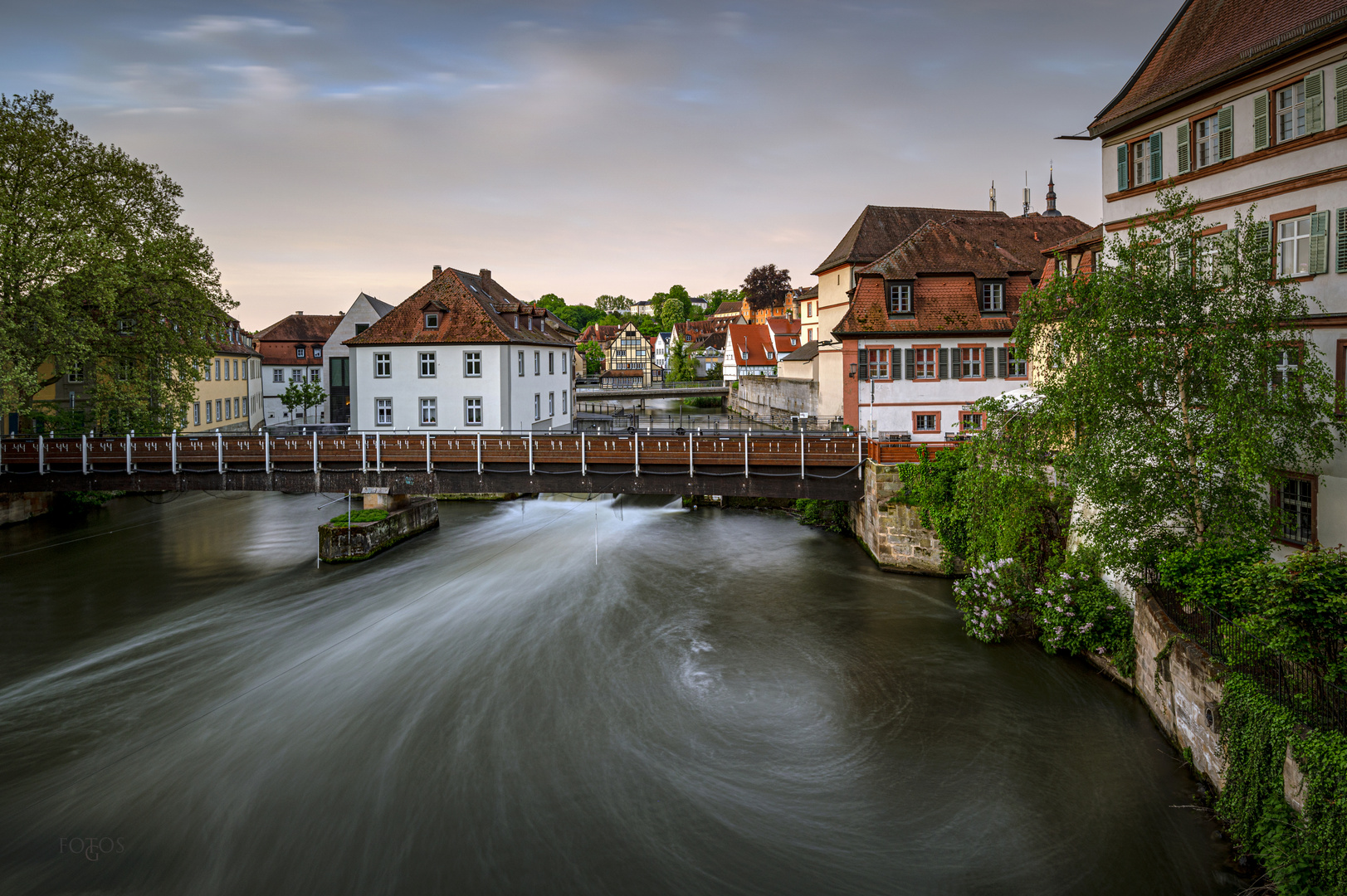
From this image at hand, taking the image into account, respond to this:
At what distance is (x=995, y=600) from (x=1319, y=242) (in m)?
9.34

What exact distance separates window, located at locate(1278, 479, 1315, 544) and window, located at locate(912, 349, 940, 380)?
60.9ft

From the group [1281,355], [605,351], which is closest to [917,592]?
[1281,355]

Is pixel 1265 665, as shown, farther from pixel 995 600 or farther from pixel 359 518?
pixel 359 518

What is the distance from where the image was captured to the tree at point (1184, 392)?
12.5 metres

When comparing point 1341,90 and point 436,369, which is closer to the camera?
point 1341,90

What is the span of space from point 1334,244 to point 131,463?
110 ft

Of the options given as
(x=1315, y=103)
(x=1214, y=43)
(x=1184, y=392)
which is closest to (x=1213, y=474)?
(x=1184, y=392)

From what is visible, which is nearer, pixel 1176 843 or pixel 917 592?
pixel 1176 843

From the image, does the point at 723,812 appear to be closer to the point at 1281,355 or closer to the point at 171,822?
the point at 171,822

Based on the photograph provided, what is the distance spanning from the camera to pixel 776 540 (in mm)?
31094

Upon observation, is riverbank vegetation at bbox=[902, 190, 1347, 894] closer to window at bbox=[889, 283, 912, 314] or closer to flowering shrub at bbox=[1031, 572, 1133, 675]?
flowering shrub at bbox=[1031, 572, 1133, 675]

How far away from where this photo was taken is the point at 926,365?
3341cm

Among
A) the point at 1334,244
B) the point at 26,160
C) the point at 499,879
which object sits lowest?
the point at 499,879

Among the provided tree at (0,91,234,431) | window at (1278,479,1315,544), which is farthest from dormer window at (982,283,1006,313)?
tree at (0,91,234,431)
